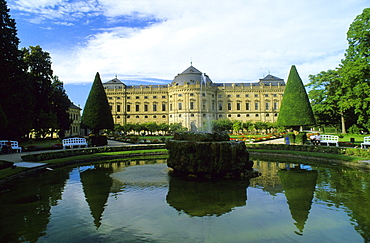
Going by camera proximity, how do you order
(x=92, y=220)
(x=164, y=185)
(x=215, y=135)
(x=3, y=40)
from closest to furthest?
(x=92, y=220) < (x=164, y=185) < (x=215, y=135) < (x=3, y=40)

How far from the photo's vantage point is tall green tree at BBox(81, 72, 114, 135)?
20.9 metres

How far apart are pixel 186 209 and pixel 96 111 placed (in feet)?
56.8

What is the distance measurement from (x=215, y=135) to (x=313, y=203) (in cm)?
461

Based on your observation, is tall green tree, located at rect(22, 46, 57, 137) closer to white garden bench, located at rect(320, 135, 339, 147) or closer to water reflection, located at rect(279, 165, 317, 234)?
water reflection, located at rect(279, 165, 317, 234)

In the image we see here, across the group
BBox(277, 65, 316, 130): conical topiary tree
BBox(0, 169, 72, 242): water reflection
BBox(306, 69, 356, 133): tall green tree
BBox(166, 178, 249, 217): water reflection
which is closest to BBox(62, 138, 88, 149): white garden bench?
BBox(0, 169, 72, 242): water reflection

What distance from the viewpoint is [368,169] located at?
34.7 ft

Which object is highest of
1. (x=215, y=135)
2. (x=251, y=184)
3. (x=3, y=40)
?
(x=3, y=40)

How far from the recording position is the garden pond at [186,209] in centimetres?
453

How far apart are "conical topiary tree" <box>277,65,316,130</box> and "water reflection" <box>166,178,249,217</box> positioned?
13.7 meters

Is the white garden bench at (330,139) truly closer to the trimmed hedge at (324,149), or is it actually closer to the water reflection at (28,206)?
the trimmed hedge at (324,149)

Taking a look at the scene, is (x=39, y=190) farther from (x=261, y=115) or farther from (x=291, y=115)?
(x=261, y=115)

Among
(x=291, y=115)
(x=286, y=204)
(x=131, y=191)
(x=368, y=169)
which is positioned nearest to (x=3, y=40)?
(x=131, y=191)

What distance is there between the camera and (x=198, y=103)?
52750 mm

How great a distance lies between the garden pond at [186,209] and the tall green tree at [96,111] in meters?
11.8
